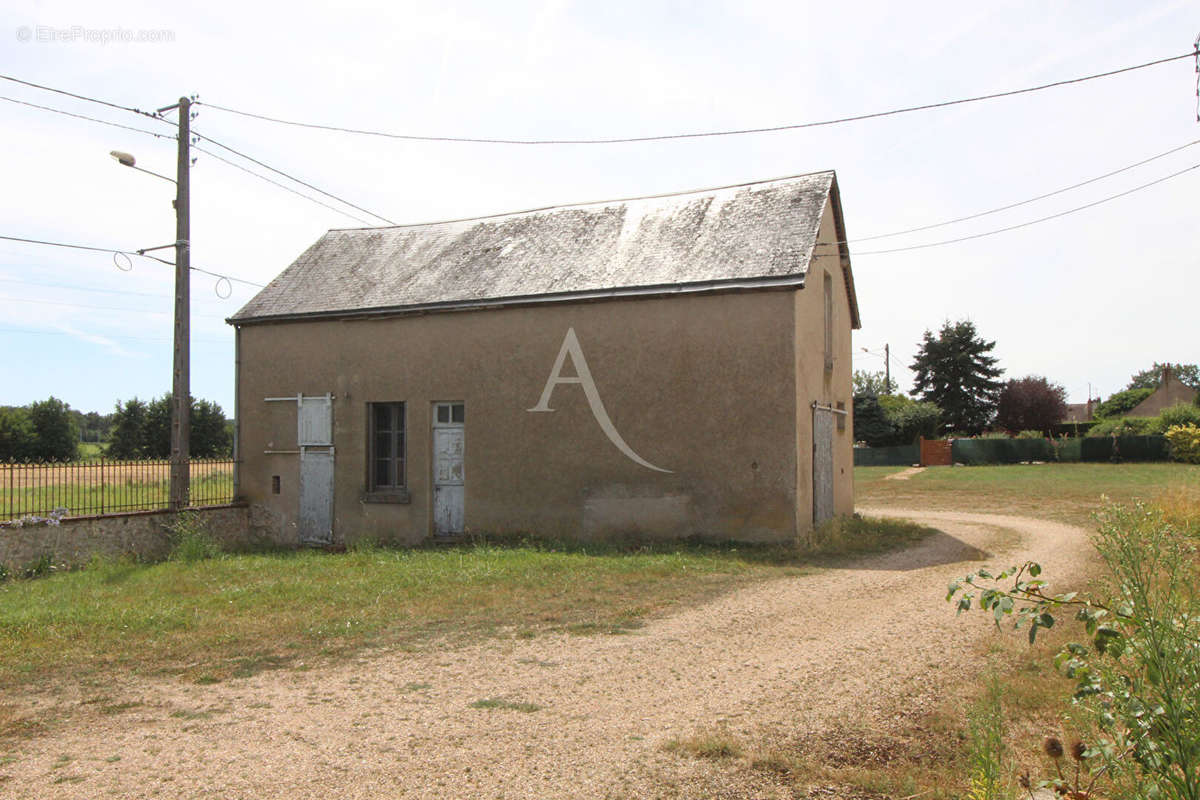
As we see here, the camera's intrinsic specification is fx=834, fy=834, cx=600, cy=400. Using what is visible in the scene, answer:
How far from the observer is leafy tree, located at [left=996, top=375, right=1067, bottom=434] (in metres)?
49.3

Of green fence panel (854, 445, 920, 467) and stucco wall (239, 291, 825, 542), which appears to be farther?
green fence panel (854, 445, 920, 467)

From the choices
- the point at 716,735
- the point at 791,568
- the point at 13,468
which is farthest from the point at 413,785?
the point at 13,468

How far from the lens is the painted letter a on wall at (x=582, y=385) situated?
13422 mm

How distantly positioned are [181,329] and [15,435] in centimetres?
4740

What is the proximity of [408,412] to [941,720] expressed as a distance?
457 inches

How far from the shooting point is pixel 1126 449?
34.7 metres

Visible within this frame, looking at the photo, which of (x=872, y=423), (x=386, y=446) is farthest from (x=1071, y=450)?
(x=386, y=446)

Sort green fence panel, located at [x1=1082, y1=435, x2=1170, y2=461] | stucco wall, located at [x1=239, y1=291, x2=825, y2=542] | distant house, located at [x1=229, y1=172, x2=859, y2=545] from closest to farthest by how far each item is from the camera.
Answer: stucco wall, located at [x1=239, y1=291, x2=825, y2=542] < distant house, located at [x1=229, y1=172, x2=859, y2=545] < green fence panel, located at [x1=1082, y1=435, x2=1170, y2=461]

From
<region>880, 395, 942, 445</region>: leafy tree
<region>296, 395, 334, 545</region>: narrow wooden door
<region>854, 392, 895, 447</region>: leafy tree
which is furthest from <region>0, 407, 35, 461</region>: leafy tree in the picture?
<region>880, 395, 942, 445</region>: leafy tree

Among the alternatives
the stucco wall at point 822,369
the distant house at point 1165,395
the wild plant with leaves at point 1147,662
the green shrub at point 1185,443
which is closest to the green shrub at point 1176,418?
the green shrub at point 1185,443

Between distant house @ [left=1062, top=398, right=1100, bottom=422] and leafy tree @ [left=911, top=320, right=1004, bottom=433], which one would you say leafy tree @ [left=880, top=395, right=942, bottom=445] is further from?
distant house @ [left=1062, top=398, right=1100, bottom=422]

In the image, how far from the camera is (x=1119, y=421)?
39.2 m

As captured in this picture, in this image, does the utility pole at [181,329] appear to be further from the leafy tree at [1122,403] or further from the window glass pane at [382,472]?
the leafy tree at [1122,403]

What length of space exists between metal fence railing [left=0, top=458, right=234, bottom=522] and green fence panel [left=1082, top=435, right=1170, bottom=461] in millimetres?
34650
